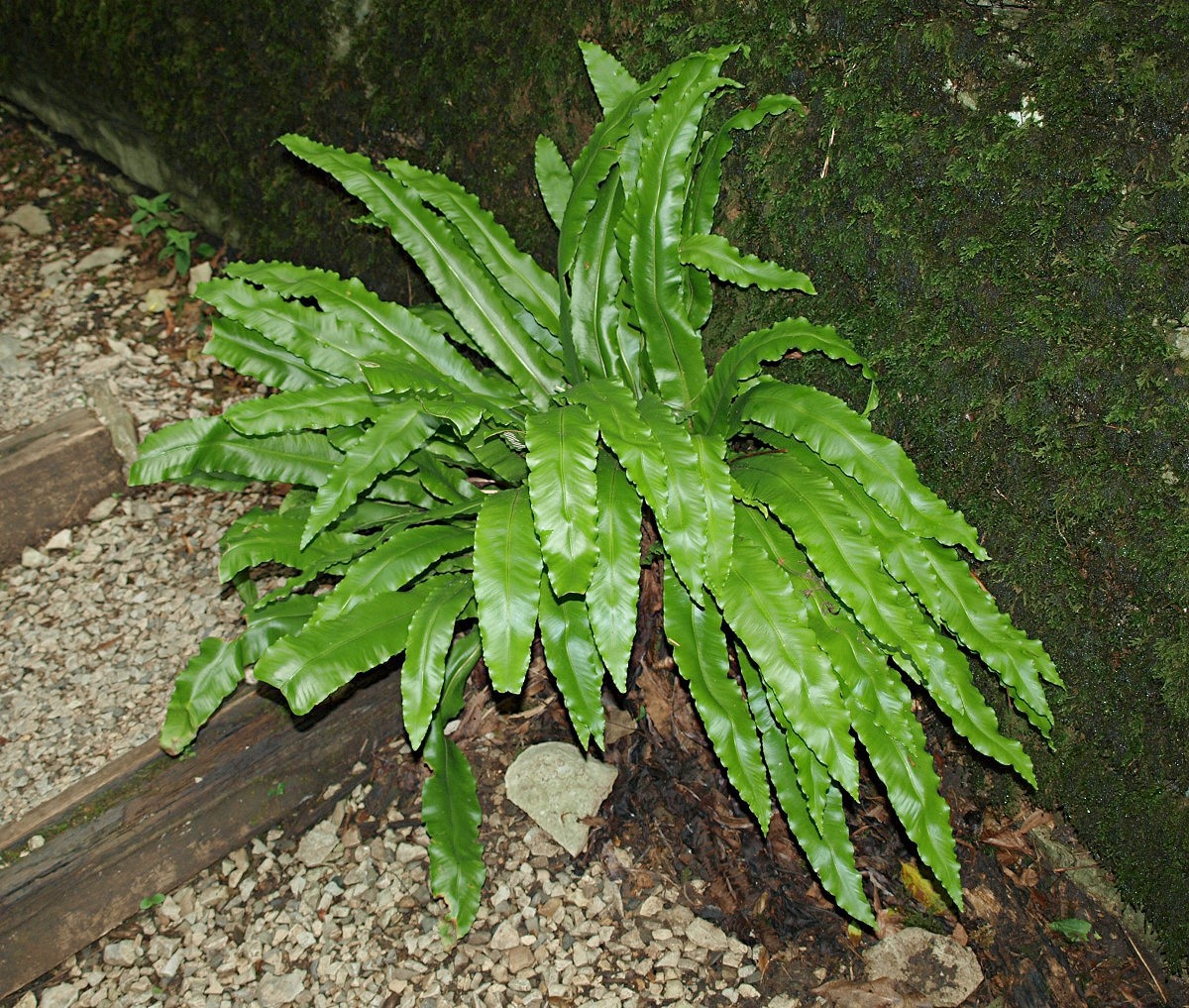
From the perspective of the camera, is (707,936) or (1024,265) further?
(707,936)

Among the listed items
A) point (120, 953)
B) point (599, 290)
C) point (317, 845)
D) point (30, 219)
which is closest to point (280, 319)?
point (599, 290)

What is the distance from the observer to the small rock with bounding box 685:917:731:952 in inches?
92.5

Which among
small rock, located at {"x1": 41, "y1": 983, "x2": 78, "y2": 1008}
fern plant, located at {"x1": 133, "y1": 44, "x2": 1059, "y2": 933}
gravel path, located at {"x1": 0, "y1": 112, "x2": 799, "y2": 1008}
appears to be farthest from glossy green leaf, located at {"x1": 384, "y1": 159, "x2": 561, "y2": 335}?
small rock, located at {"x1": 41, "y1": 983, "x2": 78, "y2": 1008}

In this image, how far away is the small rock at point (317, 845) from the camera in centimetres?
257

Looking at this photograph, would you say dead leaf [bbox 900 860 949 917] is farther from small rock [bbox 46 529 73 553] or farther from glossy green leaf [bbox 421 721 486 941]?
small rock [bbox 46 529 73 553]

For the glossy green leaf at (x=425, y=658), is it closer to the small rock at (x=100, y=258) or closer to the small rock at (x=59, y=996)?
the small rock at (x=59, y=996)

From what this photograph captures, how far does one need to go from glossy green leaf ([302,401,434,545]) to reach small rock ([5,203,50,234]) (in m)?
2.68

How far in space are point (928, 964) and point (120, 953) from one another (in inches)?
73.6

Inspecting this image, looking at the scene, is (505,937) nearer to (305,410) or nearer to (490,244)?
(305,410)

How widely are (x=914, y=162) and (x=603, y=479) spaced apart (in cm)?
94

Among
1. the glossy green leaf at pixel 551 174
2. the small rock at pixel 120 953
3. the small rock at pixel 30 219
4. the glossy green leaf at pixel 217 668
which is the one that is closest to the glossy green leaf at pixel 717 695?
the glossy green leaf at pixel 217 668

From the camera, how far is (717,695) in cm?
211

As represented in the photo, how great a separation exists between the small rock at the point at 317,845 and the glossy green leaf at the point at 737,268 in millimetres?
1700

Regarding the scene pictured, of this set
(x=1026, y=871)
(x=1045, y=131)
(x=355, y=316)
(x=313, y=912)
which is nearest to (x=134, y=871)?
(x=313, y=912)
